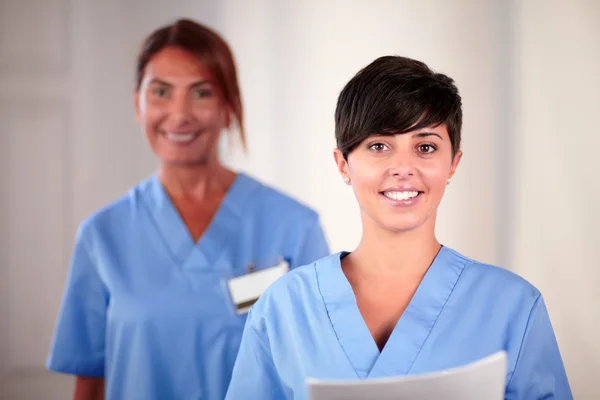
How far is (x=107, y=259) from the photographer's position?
1.72m

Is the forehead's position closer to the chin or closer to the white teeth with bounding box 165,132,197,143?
the white teeth with bounding box 165,132,197,143

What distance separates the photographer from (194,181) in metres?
1.80

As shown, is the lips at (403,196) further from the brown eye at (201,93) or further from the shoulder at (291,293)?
the brown eye at (201,93)

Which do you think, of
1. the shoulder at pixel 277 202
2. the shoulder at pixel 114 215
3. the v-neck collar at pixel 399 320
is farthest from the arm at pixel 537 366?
the shoulder at pixel 114 215

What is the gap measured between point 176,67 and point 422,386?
1.13 meters

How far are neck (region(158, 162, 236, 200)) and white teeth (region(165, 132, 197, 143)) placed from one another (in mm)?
63

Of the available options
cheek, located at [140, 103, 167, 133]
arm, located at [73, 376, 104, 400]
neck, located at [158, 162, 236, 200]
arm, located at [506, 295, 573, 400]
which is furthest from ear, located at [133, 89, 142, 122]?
arm, located at [506, 295, 573, 400]

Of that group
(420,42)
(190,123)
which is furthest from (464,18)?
(190,123)

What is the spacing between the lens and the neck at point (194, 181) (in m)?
1.79

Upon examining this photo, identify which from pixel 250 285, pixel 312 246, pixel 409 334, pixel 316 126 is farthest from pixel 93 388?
pixel 409 334

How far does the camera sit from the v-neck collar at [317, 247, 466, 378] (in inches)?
44.7

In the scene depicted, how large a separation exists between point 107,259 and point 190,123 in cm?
37

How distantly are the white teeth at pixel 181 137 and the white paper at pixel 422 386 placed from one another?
39.0 inches

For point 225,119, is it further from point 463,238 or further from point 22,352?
point 22,352
